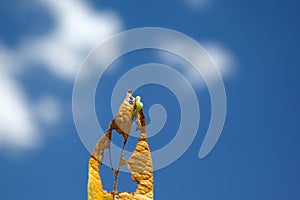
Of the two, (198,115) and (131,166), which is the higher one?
(198,115)

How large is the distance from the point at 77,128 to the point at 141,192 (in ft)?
6.82

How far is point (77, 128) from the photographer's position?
24.3 ft

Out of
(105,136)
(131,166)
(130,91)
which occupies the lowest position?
(131,166)

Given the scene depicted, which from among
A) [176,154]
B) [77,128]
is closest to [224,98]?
[176,154]

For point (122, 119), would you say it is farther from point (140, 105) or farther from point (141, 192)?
point (141, 192)

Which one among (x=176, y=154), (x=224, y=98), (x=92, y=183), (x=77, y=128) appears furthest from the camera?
(x=224, y=98)

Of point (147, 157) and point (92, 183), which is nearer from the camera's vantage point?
point (92, 183)

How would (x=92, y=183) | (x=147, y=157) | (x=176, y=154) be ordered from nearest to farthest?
(x=92, y=183)
(x=147, y=157)
(x=176, y=154)

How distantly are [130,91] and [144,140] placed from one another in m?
0.67

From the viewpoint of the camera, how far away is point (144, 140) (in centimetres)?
597

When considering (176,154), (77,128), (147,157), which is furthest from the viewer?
(176,154)

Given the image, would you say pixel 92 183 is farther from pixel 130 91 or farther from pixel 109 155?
pixel 130 91

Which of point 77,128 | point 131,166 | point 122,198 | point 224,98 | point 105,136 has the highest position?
point 224,98

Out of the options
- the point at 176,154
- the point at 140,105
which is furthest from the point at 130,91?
the point at 176,154
